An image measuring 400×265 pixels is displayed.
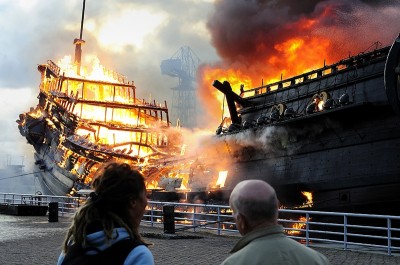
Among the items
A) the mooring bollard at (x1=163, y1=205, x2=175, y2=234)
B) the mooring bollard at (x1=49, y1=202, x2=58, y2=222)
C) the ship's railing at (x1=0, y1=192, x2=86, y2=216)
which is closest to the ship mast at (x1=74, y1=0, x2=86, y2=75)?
the ship's railing at (x1=0, y1=192, x2=86, y2=216)

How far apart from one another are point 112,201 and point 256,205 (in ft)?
2.66

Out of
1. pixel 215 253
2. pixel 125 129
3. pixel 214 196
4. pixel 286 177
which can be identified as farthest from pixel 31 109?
pixel 215 253

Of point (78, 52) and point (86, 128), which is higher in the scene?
point (78, 52)

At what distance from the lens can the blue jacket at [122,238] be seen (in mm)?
2623

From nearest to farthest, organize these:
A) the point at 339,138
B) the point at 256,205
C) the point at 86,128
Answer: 1. the point at 256,205
2. the point at 339,138
3. the point at 86,128

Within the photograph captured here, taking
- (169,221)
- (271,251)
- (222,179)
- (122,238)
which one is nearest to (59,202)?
(222,179)

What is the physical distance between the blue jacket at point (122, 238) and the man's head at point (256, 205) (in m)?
0.62

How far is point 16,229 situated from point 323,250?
1253cm

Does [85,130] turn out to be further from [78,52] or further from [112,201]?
[112,201]

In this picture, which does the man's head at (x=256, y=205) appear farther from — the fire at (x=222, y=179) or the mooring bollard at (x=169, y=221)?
the fire at (x=222, y=179)

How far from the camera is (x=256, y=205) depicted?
2.95 metres

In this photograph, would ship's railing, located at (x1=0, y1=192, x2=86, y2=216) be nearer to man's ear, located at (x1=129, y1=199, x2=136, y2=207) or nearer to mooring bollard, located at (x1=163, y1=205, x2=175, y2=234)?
mooring bollard, located at (x1=163, y1=205, x2=175, y2=234)

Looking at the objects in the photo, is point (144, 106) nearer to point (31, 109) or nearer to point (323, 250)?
point (31, 109)

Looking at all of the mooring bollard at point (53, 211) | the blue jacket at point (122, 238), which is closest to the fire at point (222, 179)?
the mooring bollard at point (53, 211)
